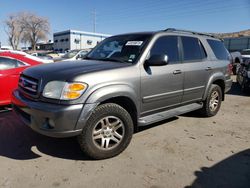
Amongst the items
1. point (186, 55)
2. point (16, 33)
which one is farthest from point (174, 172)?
point (16, 33)

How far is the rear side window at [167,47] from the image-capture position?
418 cm

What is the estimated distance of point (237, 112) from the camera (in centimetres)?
631

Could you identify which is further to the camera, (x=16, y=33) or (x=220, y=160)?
(x=16, y=33)

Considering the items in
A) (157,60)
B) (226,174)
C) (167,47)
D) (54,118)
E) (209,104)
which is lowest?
(226,174)

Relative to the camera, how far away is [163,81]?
416cm

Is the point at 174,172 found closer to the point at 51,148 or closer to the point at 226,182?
the point at 226,182

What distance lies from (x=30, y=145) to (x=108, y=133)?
1401 mm

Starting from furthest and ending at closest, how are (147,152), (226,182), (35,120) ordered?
(147,152)
(35,120)
(226,182)

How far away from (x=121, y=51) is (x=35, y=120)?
188 centimetres

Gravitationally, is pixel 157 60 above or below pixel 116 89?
above

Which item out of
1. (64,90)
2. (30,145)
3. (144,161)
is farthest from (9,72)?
(144,161)

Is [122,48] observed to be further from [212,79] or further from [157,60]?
[212,79]

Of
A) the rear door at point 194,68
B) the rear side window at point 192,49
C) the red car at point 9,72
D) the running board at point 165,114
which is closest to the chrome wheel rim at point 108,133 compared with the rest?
the running board at point 165,114

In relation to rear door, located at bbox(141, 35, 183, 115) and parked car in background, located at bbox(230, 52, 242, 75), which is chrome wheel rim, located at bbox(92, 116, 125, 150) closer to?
rear door, located at bbox(141, 35, 183, 115)
